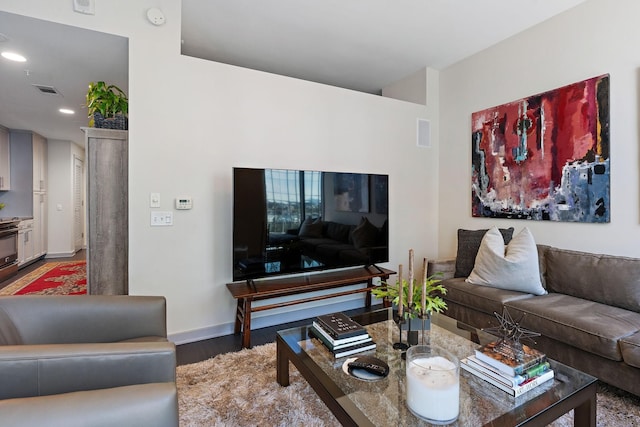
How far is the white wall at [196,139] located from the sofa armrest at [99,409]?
5.84 feet

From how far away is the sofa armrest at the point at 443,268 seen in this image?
121 inches

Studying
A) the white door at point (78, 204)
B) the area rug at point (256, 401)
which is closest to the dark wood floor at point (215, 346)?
the area rug at point (256, 401)

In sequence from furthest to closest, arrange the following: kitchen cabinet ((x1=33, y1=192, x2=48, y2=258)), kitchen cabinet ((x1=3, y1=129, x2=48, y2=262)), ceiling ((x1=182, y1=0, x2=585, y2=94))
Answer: kitchen cabinet ((x1=33, y1=192, x2=48, y2=258)) → kitchen cabinet ((x1=3, y1=129, x2=48, y2=262)) → ceiling ((x1=182, y1=0, x2=585, y2=94))

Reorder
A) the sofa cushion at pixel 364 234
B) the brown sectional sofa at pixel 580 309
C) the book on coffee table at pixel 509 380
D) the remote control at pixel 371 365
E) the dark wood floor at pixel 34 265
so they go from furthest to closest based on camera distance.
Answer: the dark wood floor at pixel 34 265
the sofa cushion at pixel 364 234
the brown sectional sofa at pixel 580 309
the remote control at pixel 371 365
the book on coffee table at pixel 509 380

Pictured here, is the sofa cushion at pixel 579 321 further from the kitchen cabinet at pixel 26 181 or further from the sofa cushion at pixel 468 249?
the kitchen cabinet at pixel 26 181

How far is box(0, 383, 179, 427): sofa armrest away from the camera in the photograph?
0.81 meters

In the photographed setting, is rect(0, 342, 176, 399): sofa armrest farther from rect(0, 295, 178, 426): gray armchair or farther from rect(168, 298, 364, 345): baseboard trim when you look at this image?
rect(168, 298, 364, 345): baseboard trim

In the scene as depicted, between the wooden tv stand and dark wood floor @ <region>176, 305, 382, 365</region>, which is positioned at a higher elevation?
the wooden tv stand

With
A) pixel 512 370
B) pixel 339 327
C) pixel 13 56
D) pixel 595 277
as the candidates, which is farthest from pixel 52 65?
pixel 595 277

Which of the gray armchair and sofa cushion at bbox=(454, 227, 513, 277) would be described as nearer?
the gray armchair

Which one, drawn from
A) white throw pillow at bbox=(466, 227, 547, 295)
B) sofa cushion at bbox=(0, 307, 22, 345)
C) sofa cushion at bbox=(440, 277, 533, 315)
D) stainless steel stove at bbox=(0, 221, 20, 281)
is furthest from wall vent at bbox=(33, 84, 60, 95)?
white throw pillow at bbox=(466, 227, 547, 295)

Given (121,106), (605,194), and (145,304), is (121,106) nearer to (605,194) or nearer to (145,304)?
(145,304)

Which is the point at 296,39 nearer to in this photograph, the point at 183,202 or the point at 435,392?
the point at 183,202

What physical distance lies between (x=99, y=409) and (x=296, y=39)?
3.36m
